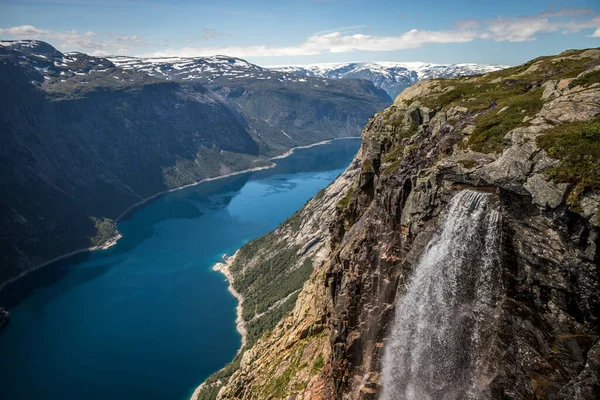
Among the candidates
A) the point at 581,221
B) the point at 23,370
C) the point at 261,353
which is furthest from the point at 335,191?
the point at 581,221

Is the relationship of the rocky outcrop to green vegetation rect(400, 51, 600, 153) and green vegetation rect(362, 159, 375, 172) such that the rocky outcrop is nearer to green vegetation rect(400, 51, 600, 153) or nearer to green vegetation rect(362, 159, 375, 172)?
green vegetation rect(362, 159, 375, 172)

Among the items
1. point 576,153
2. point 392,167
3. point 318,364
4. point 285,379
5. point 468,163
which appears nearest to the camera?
point 576,153

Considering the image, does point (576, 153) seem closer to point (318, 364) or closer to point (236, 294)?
point (318, 364)

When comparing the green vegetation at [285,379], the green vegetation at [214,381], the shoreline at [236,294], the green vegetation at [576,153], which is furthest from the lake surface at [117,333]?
the green vegetation at [576,153]

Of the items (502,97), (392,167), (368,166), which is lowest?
(368,166)

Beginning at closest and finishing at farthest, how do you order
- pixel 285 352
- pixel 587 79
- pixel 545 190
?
pixel 545 190
pixel 587 79
pixel 285 352

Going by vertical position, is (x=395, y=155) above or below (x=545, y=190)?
below

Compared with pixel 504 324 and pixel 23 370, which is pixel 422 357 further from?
pixel 23 370

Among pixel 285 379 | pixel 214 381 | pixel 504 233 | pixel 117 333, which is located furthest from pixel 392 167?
pixel 117 333
